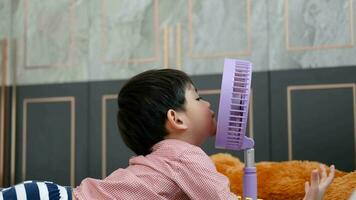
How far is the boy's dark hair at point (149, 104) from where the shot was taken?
1.10 metres

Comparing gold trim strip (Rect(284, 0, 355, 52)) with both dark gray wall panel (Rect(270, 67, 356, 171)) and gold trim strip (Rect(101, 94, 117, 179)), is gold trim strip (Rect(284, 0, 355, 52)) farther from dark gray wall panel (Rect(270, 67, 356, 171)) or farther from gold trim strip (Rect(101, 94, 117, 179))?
gold trim strip (Rect(101, 94, 117, 179))

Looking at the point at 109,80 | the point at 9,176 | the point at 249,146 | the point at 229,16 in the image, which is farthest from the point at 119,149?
the point at 249,146

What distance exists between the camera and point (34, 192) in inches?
37.7

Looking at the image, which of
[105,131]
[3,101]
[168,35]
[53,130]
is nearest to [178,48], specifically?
[168,35]

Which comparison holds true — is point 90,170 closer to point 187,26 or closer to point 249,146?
point 187,26

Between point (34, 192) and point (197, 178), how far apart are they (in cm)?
31

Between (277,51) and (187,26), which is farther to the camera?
(187,26)

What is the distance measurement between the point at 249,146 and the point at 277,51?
1.29m

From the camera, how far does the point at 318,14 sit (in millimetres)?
2285

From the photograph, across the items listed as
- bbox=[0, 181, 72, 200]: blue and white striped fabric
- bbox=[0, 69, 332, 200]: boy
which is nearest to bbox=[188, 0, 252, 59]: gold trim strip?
bbox=[0, 69, 332, 200]: boy

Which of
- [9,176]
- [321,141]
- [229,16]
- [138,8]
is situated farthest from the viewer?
[9,176]

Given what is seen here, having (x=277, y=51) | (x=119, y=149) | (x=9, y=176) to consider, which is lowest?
(x=9, y=176)

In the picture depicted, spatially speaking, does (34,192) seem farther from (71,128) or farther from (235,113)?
(71,128)

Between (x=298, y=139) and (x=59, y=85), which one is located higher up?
(x=59, y=85)
